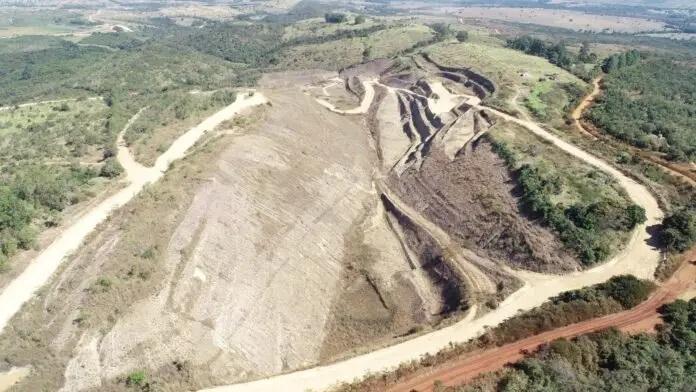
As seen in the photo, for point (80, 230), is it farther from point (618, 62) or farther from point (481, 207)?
point (618, 62)

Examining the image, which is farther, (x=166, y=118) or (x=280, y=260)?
(x=166, y=118)

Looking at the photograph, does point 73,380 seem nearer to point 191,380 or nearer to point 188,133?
point 191,380

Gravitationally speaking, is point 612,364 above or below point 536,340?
above

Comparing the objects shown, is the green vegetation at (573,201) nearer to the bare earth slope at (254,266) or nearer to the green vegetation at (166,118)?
the bare earth slope at (254,266)

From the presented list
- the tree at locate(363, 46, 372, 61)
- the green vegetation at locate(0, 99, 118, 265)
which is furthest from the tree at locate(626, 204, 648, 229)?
the tree at locate(363, 46, 372, 61)

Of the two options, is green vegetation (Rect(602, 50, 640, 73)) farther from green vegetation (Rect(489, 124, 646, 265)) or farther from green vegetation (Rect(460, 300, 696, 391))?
green vegetation (Rect(460, 300, 696, 391))

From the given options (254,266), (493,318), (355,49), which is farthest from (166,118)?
(355,49)
